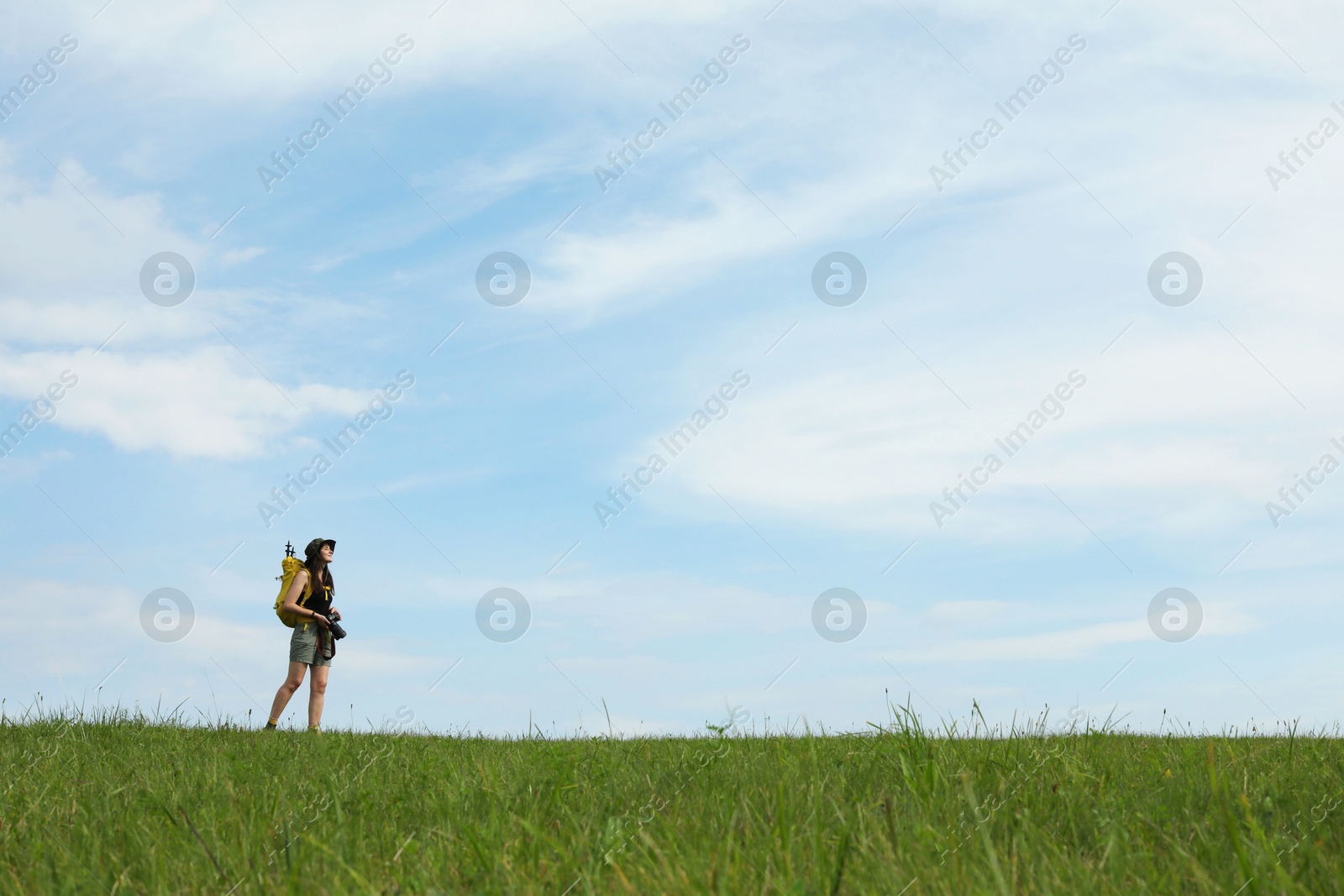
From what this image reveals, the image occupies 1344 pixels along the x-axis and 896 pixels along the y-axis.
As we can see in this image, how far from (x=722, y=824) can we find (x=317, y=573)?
33.8ft

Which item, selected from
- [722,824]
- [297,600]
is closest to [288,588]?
[297,600]

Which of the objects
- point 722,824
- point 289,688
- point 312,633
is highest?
point 312,633

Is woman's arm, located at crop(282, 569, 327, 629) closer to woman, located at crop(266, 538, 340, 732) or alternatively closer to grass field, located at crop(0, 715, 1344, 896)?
woman, located at crop(266, 538, 340, 732)

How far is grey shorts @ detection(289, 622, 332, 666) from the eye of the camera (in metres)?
13.0

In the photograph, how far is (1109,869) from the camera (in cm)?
355

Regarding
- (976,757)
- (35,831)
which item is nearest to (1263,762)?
(976,757)

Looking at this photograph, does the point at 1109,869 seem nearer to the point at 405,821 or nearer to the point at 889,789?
the point at 889,789

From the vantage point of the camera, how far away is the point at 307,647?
13.0 meters

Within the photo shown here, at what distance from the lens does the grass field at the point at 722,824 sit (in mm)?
3409

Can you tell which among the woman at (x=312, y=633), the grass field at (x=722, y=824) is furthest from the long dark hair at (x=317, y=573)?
the grass field at (x=722, y=824)

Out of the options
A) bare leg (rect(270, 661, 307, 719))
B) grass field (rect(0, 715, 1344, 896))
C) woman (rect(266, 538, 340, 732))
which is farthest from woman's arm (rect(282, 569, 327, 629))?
grass field (rect(0, 715, 1344, 896))

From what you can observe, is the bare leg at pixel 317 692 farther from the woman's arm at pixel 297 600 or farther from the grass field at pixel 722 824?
the grass field at pixel 722 824

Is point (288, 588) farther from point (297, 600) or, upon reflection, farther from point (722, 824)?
point (722, 824)

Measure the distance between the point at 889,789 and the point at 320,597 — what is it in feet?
33.0
